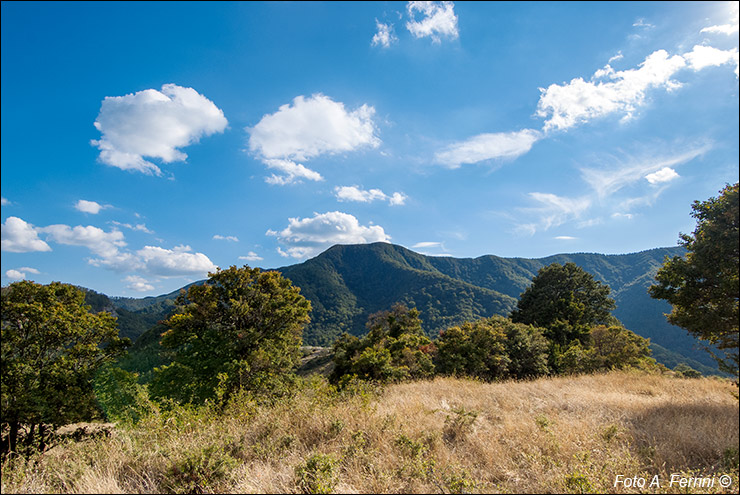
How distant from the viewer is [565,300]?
29.2 metres

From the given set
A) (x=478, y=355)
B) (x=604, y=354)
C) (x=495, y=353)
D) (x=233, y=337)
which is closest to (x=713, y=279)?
(x=478, y=355)

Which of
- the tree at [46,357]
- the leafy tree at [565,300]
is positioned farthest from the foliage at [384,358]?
the leafy tree at [565,300]

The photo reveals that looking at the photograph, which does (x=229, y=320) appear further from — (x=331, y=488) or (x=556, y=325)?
(x=556, y=325)

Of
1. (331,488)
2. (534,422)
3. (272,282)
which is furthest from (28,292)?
(534,422)

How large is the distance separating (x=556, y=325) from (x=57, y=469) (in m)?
30.9

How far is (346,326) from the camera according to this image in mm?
189000

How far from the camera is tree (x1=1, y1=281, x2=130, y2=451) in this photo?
12.4 metres

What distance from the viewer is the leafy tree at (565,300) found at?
29.0 m

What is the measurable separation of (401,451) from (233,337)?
13.4 m

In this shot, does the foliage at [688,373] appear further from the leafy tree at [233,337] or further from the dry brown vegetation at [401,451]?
the leafy tree at [233,337]

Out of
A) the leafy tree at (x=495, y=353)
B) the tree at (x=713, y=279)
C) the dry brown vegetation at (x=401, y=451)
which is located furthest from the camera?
the leafy tree at (x=495, y=353)

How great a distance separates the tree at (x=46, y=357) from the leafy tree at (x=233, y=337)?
2874 millimetres

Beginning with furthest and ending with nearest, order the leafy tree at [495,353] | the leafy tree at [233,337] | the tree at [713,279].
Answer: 1. the leafy tree at [495,353]
2. the leafy tree at [233,337]
3. the tree at [713,279]

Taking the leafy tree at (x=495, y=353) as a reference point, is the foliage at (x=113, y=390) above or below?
above
